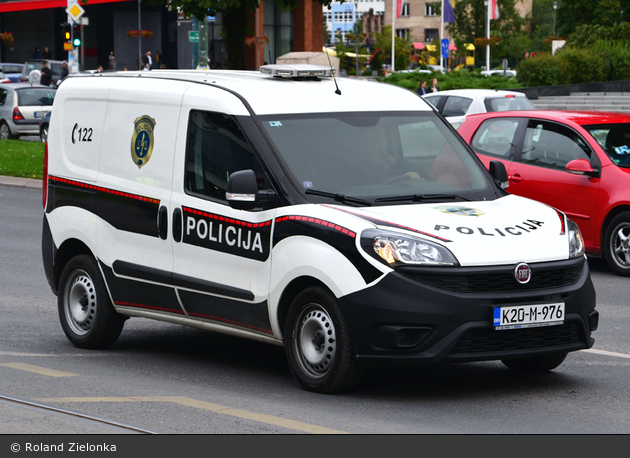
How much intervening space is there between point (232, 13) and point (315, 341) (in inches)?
603

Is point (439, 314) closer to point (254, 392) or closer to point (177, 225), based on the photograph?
point (254, 392)

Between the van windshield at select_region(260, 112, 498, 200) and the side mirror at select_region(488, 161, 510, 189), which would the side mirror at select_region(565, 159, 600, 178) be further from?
the van windshield at select_region(260, 112, 498, 200)

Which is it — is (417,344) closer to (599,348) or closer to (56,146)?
(599,348)

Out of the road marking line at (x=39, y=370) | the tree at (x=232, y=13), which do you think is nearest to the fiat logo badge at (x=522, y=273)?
the road marking line at (x=39, y=370)

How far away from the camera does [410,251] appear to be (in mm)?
5832

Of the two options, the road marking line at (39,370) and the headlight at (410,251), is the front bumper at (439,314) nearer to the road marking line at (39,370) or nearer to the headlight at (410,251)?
the headlight at (410,251)

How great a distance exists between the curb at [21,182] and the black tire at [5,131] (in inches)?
353

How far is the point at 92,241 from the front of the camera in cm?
776

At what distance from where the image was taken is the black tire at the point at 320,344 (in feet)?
19.7

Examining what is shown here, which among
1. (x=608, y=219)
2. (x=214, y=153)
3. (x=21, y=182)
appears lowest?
(x=21, y=182)

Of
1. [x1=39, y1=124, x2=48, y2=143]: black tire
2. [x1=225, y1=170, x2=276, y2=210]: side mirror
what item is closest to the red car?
[x1=225, y1=170, x2=276, y2=210]: side mirror

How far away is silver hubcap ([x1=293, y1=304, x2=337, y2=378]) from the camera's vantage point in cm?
611

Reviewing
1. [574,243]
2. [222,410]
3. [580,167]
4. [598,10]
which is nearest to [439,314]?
[574,243]

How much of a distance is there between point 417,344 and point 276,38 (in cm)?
6354
